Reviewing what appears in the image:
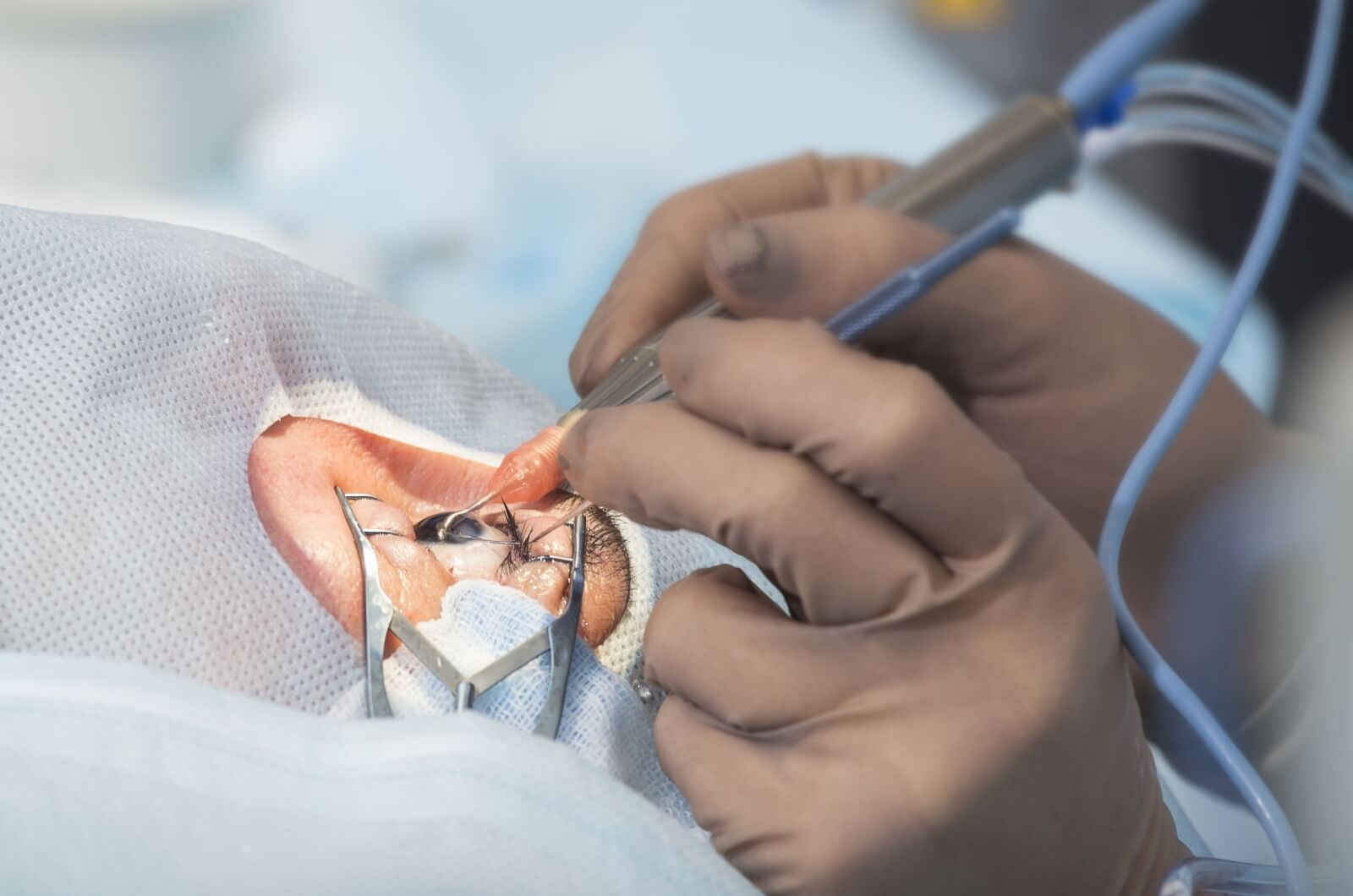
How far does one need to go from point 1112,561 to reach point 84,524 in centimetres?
63

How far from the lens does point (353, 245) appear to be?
5.64 ft

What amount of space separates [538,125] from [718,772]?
154 cm

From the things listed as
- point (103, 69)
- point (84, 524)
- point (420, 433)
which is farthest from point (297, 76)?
point (84, 524)

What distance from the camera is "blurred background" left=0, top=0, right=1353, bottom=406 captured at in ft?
5.59

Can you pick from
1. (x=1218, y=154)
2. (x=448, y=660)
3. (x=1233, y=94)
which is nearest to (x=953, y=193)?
(x=448, y=660)

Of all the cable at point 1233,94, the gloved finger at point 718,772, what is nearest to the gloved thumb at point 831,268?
the gloved finger at point 718,772

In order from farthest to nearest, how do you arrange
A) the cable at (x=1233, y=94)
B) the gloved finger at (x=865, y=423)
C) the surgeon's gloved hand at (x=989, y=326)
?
the cable at (x=1233, y=94) → the surgeon's gloved hand at (x=989, y=326) → the gloved finger at (x=865, y=423)

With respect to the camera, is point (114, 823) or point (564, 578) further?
point (564, 578)

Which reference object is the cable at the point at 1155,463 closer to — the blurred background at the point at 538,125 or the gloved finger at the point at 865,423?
the gloved finger at the point at 865,423

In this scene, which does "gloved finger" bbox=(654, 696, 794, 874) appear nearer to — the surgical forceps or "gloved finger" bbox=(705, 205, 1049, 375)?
the surgical forceps

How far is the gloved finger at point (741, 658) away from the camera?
0.60 m

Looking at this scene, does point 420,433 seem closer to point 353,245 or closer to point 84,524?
point 84,524

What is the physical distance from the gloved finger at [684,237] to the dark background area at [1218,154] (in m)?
0.95

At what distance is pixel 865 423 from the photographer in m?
0.55
